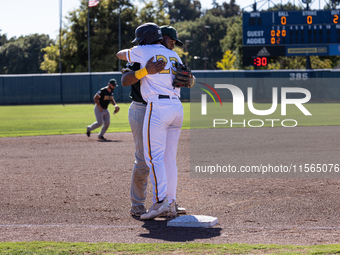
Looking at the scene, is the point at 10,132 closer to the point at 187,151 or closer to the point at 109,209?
the point at 187,151

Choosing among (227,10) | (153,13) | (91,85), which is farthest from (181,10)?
(91,85)

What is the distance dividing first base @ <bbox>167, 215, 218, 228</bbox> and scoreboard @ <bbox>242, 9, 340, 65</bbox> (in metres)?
29.6

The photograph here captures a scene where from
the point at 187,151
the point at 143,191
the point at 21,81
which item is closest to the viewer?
the point at 143,191

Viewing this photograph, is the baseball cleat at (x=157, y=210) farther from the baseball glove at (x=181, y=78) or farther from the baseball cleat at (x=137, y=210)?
the baseball glove at (x=181, y=78)

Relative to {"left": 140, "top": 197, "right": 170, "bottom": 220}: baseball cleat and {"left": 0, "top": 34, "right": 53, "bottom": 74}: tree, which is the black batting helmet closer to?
{"left": 140, "top": 197, "right": 170, "bottom": 220}: baseball cleat

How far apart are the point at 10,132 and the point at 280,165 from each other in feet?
36.4

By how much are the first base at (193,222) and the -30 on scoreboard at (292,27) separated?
29.6 metres

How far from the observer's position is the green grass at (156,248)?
358 cm

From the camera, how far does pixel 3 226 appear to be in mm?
4574

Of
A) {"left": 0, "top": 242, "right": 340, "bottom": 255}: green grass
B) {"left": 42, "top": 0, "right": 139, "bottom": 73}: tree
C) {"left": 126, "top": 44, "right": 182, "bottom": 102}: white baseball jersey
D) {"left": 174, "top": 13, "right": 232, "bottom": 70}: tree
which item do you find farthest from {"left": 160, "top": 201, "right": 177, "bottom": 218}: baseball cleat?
{"left": 174, "top": 13, "right": 232, "bottom": 70}: tree

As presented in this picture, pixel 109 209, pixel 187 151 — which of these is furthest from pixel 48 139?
pixel 109 209

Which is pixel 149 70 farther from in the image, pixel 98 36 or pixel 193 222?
pixel 98 36

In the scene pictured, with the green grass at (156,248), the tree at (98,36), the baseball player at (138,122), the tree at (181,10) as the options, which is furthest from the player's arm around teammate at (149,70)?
the tree at (181,10)

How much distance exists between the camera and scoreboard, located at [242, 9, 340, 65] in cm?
3200
